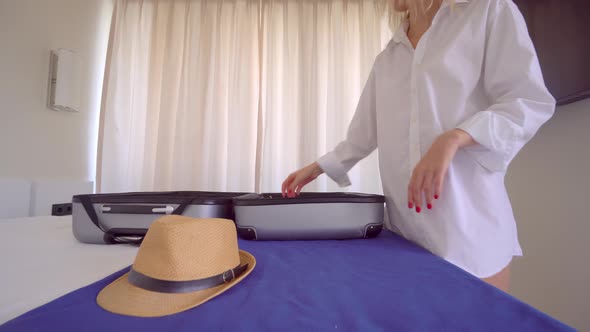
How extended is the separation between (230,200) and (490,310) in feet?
1.79

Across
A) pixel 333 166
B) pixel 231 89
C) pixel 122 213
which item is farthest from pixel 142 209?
pixel 231 89

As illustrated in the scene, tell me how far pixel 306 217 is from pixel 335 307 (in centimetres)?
29

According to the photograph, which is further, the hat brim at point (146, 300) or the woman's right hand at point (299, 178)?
the woman's right hand at point (299, 178)

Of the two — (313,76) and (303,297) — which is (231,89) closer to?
(313,76)

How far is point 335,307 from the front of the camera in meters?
0.30

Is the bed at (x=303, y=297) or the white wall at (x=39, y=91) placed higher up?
the white wall at (x=39, y=91)

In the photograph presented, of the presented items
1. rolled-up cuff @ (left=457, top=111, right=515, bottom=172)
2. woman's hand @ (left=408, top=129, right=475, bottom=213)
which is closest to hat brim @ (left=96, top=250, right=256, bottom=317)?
woman's hand @ (left=408, top=129, right=475, bottom=213)

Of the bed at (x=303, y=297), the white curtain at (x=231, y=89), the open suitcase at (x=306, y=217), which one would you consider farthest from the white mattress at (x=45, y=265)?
the white curtain at (x=231, y=89)

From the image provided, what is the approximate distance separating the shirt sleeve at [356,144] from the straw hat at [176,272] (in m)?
0.53

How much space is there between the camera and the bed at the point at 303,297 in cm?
26

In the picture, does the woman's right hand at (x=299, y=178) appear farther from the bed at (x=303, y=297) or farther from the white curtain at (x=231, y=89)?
the white curtain at (x=231, y=89)

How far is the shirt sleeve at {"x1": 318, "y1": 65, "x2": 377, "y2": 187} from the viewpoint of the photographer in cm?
86

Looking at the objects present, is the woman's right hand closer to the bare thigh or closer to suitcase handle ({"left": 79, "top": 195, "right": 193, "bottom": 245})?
suitcase handle ({"left": 79, "top": 195, "right": 193, "bottom": 245})

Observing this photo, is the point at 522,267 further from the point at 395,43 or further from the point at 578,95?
the point at 395,43
